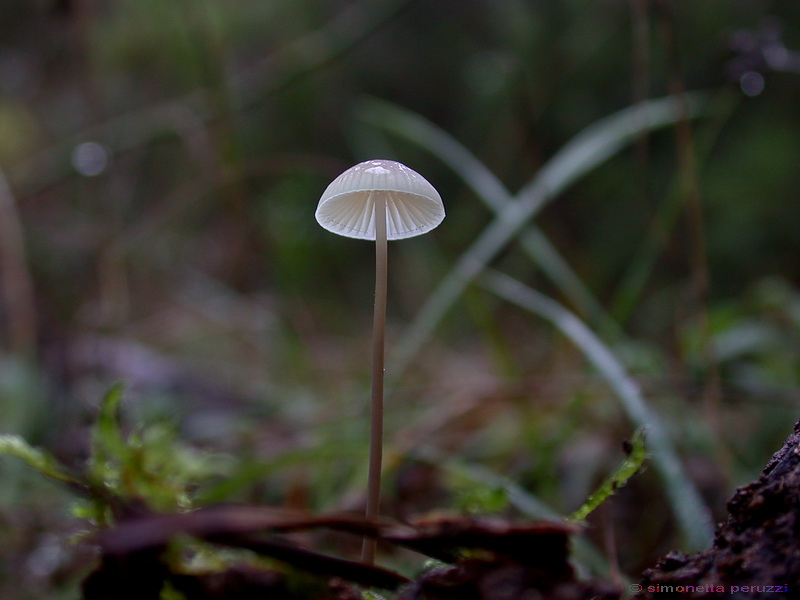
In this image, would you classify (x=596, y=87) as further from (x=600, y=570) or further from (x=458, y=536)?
(x=458, y=536)

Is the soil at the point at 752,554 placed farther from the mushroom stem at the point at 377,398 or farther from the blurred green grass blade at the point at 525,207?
the blurred green grass blade at the point at 525,207

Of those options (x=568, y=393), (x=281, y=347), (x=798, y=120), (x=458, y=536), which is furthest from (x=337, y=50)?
(x=798, y=120)

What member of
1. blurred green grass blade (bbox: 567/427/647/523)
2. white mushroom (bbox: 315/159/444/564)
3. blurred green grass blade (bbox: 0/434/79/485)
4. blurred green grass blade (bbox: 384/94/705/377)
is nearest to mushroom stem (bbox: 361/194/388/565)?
white mushroom (bbox: 315/159/444/564)

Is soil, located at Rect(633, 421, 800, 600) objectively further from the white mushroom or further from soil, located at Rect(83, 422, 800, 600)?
the white mushroom

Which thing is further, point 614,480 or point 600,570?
point 600,570

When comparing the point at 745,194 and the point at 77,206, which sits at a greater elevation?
the point at 77,206

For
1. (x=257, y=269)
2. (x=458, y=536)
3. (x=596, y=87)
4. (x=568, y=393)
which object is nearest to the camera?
(x=458, y=536)

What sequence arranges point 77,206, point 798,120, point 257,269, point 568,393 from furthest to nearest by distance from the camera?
point 77,206 < point 257,269 < point 798,120 < point 568,393
